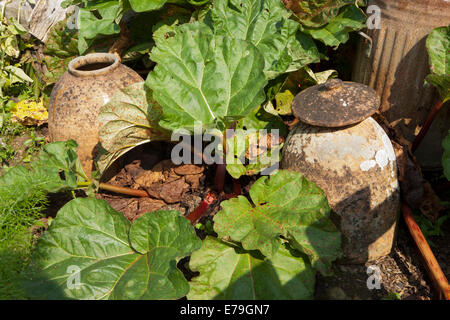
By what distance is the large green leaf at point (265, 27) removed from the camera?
2902 mm

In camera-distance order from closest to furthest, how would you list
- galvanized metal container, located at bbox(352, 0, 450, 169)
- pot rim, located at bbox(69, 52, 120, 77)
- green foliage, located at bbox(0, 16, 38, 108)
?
galvanized metal container, located at bbox(352, 0, 450, 169), pot rim, located at bbox(69, 52, 120, 77), green foliage, located at bbox(0, 16, 38, 108)

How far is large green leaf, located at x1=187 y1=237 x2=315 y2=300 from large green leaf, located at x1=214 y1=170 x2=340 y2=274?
4.1 inches

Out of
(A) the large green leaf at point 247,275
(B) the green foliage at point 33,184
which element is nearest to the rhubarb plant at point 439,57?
(A) the large green leaf at point 247,275

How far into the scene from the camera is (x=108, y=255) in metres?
2.35

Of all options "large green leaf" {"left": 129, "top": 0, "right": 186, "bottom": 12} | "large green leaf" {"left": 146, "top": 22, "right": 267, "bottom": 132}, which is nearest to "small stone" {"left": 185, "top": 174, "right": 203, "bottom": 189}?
"large green leaf" {"left": 146, "top": 22, "right": 267, "bottom": 132}

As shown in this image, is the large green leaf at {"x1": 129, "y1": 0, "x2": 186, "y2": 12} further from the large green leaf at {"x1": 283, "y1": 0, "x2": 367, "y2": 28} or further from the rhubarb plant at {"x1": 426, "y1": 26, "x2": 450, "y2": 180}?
the rhubarb plant at {"x1": 426, "y1": 26, "x2": 450, "y2": 180}

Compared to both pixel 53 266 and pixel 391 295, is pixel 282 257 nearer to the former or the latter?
pixel 391 295

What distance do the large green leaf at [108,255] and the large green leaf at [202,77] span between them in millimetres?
637

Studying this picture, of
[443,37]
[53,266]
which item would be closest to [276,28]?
[443,37]

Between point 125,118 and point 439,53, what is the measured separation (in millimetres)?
2036

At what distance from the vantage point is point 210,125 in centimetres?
242

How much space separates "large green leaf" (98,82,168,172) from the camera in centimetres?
276

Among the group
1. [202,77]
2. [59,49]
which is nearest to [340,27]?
[202,77]

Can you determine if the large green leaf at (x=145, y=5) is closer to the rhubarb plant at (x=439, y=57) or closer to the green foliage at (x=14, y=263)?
the green foliage at (x=14, y=263)
